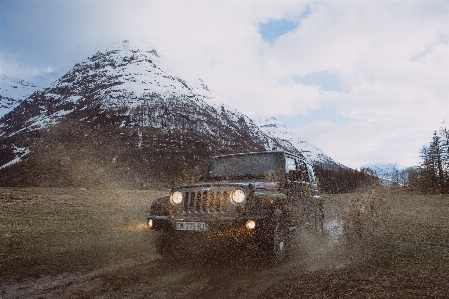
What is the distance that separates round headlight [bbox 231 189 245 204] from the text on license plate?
0.64 metres

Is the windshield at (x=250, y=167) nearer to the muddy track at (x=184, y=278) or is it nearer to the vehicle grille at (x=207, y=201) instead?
the vehicle grille at (x=207, y=201)

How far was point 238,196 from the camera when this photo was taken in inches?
218

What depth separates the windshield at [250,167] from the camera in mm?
6902

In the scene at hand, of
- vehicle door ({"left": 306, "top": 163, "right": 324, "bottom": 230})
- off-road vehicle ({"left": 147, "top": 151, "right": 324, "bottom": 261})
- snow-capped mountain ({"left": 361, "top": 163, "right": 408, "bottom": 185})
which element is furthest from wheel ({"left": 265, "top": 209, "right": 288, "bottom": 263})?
snow-capped mountain ({"left": 361, "top": 163, "right": 408, "bottom": 185})

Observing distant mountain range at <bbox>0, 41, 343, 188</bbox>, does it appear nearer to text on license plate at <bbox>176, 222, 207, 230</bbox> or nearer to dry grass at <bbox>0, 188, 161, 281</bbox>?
dry grass at <bbox>0, 188, 161, 281</bbox>

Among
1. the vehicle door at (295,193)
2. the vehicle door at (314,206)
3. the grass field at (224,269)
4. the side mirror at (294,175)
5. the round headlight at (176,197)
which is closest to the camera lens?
the grass field at (224,269)

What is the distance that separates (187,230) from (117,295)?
151cm

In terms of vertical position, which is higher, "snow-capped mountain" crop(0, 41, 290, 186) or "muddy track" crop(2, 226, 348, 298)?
"snow-capped mountain" crop(0, 41, 290, 186)

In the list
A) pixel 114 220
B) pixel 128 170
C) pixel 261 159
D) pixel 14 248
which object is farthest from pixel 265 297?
pixel 128 170

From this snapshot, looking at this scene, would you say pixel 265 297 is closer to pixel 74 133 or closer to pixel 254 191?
pixel 254 191

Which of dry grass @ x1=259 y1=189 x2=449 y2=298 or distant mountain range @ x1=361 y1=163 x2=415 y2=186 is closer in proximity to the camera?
dry grass @ x1=259 y1=189 x2=449 y2=298

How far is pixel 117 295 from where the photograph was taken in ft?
14.5

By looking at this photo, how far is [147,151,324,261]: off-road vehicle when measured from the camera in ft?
17.6

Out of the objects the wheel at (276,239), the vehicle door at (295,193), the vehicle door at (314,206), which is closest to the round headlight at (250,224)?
the wheel at (276,239)
